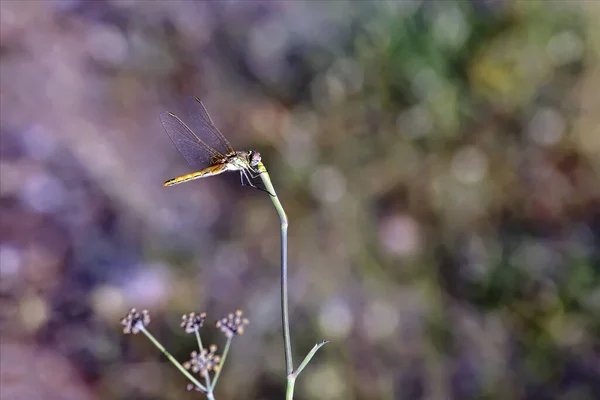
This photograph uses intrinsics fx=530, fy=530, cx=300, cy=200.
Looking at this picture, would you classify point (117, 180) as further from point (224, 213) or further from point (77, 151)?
point (224, 213)

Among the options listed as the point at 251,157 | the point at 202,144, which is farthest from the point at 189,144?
the point at 251,157

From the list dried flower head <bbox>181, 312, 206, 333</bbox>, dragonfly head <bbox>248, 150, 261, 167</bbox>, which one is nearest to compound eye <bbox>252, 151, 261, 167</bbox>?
dragonfly head <bbox>248, 150, 261, 167</bbox>

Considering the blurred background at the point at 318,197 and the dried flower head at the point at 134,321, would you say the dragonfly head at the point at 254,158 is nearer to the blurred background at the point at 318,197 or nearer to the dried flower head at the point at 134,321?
the dried flower head at the point at 134,321

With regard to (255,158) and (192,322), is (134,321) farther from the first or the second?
(255,158)

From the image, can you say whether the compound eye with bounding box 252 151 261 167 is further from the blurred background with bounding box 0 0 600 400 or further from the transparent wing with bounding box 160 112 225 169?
the blurred background with bounding box 0 0 600 400

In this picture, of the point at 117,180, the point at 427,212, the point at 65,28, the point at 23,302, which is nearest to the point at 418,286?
the point at 427,212
